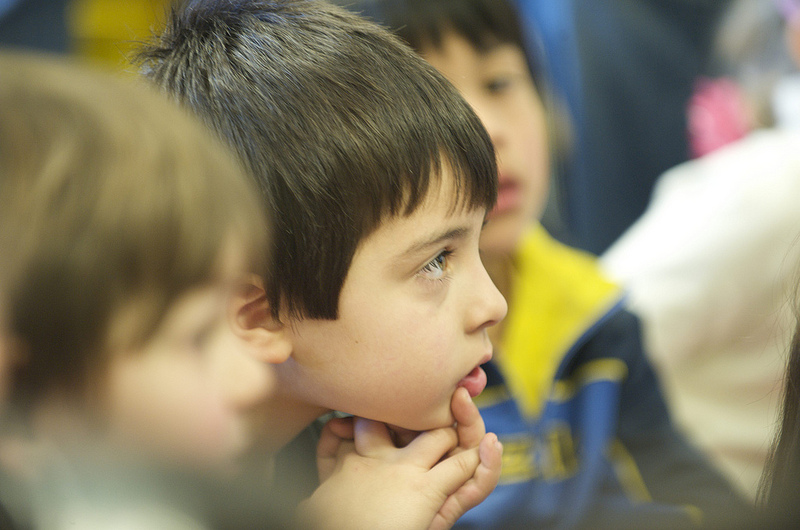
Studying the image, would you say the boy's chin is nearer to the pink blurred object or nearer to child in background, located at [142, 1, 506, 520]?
child in background, located at [142, 1, 506, 520]

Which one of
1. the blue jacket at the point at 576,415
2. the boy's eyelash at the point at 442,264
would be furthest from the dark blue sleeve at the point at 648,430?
the boy's eyelash at the point at 442,264

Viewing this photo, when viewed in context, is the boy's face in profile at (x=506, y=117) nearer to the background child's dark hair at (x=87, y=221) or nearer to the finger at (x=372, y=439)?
the finger at (x=372, y=439)

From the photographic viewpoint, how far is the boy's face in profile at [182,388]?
0.94ft

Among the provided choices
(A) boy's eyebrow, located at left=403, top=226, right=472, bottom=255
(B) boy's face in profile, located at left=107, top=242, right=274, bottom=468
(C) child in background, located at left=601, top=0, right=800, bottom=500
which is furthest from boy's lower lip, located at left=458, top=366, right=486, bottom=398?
(C) child in background, located at left=601, top=0, right=800, bottom=500

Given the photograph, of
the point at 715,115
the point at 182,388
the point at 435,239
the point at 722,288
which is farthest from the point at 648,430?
the point at 715,115

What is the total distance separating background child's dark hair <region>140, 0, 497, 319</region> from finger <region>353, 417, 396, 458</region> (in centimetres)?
12

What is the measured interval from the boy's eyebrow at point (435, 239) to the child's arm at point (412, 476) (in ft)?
0.38

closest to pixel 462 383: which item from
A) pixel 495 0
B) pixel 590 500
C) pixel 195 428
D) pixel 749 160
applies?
pixel 195 428

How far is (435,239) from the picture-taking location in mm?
476

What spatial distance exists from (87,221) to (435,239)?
25cm

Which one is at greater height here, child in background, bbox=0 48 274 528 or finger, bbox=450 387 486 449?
child in background, bbox=0 48 274 528

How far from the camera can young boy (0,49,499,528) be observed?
261mm

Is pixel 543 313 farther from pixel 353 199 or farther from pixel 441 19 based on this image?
pixel 353 199

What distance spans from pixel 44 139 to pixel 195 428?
Result: 0.14 metres
